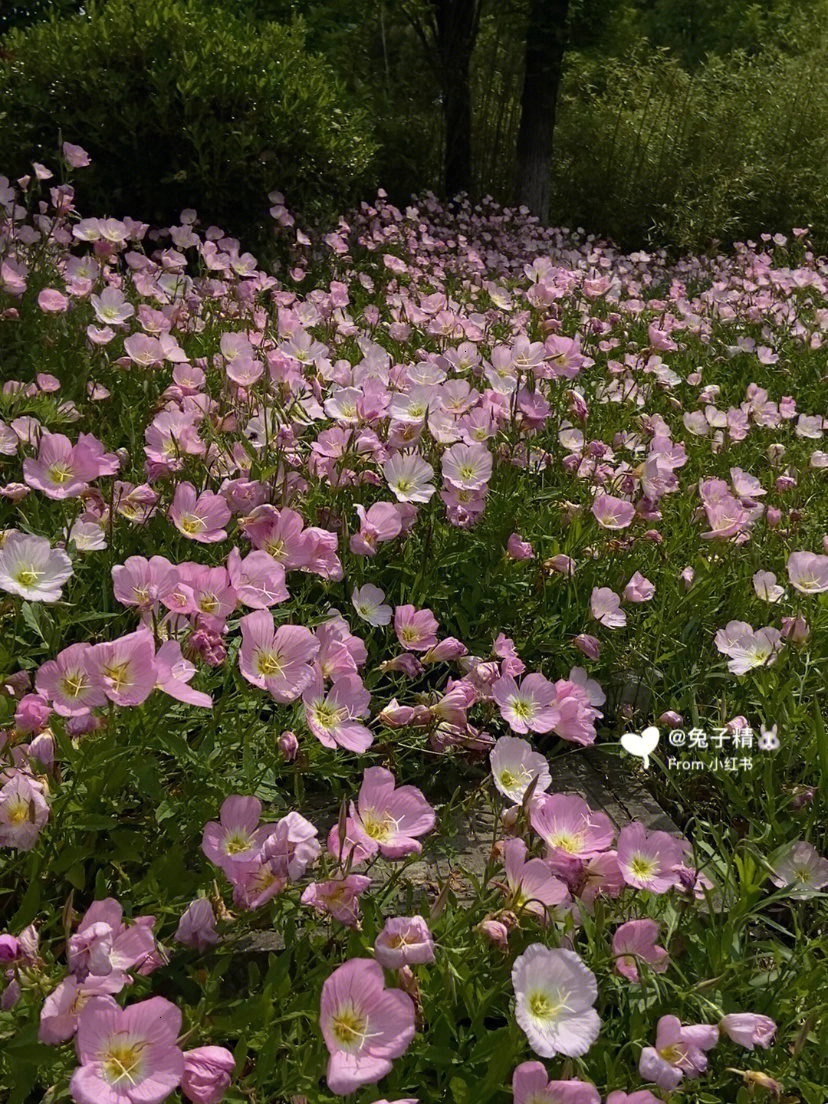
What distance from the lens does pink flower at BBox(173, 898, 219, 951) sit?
129 centimetres

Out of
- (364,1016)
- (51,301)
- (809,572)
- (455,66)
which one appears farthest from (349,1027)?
(455,66)

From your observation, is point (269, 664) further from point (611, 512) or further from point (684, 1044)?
point (611, 512)

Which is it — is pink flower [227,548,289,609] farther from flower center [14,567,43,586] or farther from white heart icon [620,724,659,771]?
white heart icon [620,724,659,771]

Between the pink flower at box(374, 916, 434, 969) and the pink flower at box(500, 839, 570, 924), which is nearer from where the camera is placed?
the pink flower at box(374, 916, 434, 969)

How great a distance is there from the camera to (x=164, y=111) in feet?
17.7

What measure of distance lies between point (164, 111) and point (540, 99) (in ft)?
16.8

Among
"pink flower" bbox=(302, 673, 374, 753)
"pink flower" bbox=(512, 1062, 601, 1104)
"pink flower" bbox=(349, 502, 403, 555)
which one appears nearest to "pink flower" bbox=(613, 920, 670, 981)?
"pink flower" bbox=(512, 1062, 601, 1104)

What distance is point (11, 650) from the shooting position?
5.63 ft

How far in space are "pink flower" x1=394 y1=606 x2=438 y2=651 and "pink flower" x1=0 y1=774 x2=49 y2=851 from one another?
790 mm

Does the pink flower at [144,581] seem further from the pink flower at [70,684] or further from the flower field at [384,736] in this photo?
the pink flower at [70,684]

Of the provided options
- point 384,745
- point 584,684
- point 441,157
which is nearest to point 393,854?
point 384,745

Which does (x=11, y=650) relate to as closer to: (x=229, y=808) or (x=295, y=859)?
(x=229, y=808)

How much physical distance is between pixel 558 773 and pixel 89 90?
5003 mm

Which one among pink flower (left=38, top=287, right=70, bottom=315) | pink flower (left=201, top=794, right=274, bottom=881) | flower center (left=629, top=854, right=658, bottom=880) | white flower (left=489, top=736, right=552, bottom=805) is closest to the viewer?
pink flower (left=201, top=794, right=274, bottom=881)
